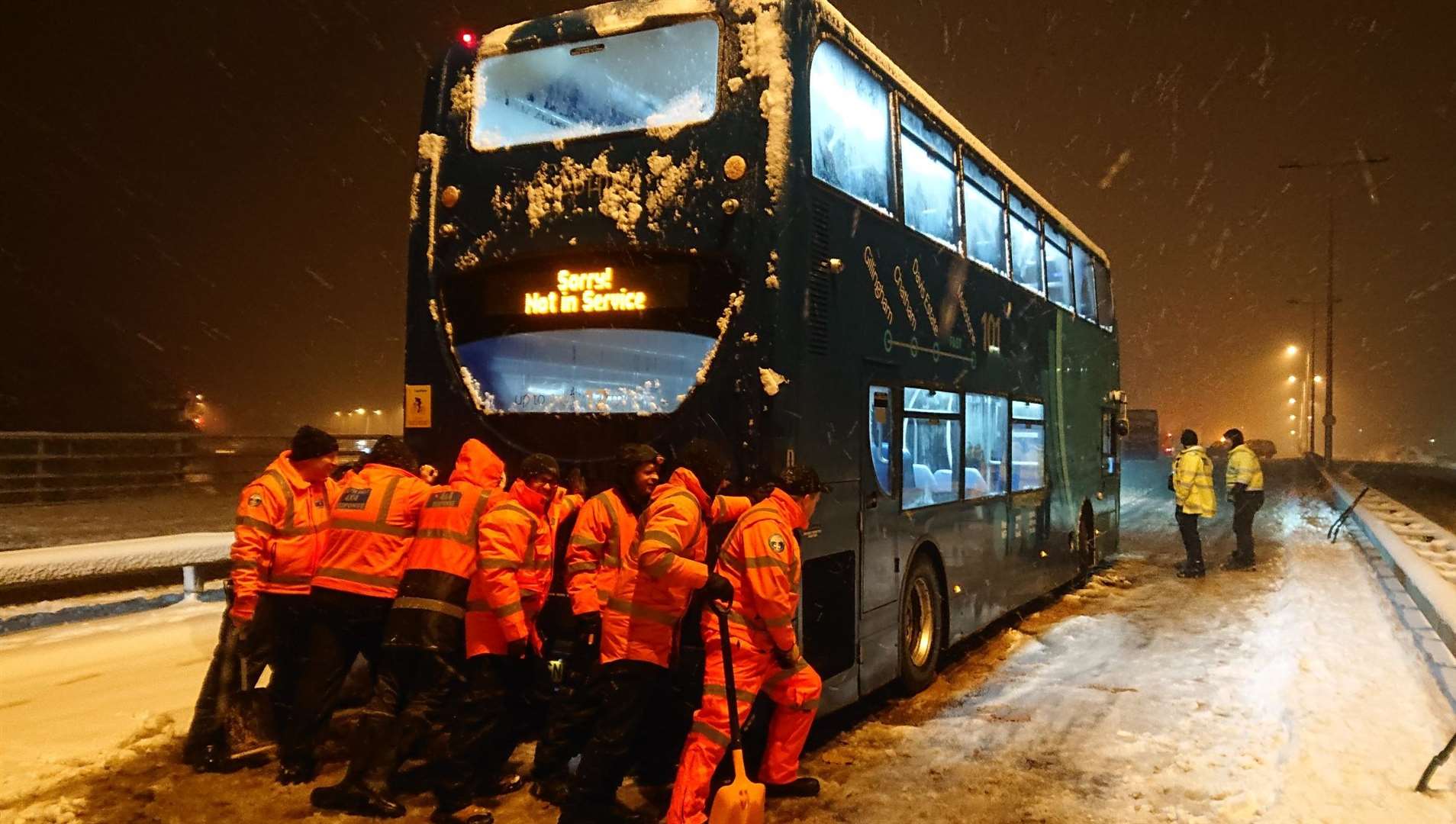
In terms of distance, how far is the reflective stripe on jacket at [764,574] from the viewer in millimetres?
4793

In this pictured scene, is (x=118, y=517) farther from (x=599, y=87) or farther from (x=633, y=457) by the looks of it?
(x=633, y=457)

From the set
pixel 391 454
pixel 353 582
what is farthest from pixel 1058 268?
pixel 353 582

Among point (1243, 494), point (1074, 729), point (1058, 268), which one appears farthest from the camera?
point (1243, 494)

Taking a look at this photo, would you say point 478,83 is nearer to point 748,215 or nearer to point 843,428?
point 748,215

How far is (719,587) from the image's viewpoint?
460 cm

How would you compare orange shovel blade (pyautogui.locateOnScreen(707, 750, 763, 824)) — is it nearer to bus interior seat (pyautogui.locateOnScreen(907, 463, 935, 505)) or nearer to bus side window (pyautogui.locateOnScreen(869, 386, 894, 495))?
bus side window (pyautogui.locateOnScreen(869, 386, 894, 495))

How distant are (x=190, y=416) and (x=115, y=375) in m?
2.38

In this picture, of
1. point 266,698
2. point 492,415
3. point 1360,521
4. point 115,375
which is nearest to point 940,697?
point 492,415

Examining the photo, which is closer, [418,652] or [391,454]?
[418,652]

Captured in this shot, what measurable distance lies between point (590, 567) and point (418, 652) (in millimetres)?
888

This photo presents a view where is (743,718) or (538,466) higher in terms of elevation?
(538,466)

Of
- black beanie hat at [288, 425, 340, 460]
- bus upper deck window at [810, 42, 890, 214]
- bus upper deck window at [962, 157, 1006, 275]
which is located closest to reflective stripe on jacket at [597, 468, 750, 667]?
black beanie hat at [288, 425, 340, 460]

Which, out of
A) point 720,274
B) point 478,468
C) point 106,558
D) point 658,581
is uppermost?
point 720,274

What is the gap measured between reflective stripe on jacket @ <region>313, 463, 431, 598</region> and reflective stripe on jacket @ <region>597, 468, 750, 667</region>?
45.6 inches
